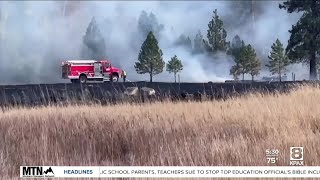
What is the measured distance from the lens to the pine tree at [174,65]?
3838mm

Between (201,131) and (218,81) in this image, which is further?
(218,81)

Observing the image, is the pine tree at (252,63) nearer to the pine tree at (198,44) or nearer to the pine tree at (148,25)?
the pine tree at (198,44)

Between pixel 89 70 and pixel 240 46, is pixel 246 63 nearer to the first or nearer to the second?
pixel 240 46

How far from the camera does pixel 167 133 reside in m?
3.79

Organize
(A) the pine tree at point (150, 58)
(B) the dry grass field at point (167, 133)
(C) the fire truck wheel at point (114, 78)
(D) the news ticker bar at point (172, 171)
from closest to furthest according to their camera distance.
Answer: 1. (D) the news ticker bar at point (172, 171)
2. (B) the dry grass field at point (167, 133)
3. (A) the pine tree at point (150, 58)
4. (C) the fire truck wheel at point (114, 78)

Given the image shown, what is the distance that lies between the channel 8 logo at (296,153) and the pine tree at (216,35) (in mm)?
922

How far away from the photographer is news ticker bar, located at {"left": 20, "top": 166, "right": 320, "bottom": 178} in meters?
3.32

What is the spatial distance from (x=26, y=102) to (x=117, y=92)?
31.0 inches

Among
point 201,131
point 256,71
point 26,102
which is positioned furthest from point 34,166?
point 256,71

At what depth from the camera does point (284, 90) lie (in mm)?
3783

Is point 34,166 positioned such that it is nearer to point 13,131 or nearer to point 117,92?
point 13,131

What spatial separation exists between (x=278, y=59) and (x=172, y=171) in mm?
1206

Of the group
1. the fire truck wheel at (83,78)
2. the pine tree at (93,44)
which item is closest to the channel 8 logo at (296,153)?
the pine tree at (93,44)

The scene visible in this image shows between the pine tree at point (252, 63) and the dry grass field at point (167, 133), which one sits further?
the pine tree at point (252, 63)
